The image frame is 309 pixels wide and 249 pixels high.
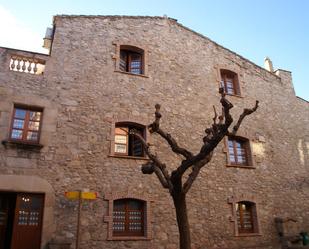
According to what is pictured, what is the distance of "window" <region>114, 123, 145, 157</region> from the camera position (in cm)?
1016

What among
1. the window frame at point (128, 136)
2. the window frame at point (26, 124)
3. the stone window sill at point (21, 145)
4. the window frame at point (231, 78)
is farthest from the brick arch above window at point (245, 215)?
the window frame at point (26, 124)

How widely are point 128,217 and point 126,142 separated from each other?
237 cm

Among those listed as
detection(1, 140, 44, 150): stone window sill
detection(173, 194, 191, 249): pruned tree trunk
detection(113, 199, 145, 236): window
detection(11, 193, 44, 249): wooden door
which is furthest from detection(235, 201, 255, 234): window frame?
detection(1, 140, 44, 150): stone window sill

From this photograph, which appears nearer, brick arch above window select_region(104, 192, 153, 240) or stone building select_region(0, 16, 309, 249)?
A: stone building select_region(0, 16, 309, 249)

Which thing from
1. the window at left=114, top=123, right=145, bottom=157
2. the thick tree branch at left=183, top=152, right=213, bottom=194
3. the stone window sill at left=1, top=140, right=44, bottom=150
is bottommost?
the thick tree branch at left=183, top=152, right=213, bottom=194

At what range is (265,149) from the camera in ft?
42.9

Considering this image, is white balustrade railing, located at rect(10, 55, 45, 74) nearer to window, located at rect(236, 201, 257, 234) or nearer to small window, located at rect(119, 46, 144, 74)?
small window, located at rect(119, 46, 144, 74)

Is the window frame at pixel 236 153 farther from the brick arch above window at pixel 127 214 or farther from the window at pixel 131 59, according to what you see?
the window at pixel 131 59

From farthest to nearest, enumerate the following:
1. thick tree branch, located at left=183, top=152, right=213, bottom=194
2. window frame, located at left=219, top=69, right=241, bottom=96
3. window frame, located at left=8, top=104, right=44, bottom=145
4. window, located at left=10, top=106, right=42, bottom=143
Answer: window frame, located at left=219, top=69, right=241, bottom=96 → window, located at left=10, top=106, right=42, bottom=143 → window frame, located at left=8, top=104, right=44, bottom=145 → thick tree branch, located at left=183, top=152, right=213, bottom=194

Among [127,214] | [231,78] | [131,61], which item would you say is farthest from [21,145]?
[231,78]

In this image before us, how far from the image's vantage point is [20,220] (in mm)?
8266

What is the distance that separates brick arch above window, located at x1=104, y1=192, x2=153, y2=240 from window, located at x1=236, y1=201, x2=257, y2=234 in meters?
3.58

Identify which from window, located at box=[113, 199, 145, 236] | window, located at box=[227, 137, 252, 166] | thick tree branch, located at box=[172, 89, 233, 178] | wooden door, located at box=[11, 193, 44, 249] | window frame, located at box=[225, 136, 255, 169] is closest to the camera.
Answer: thick tree branch, located at box=[172, 89, 233, 178]

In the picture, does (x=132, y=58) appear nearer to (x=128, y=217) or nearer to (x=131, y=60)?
(x=131, y=60)
